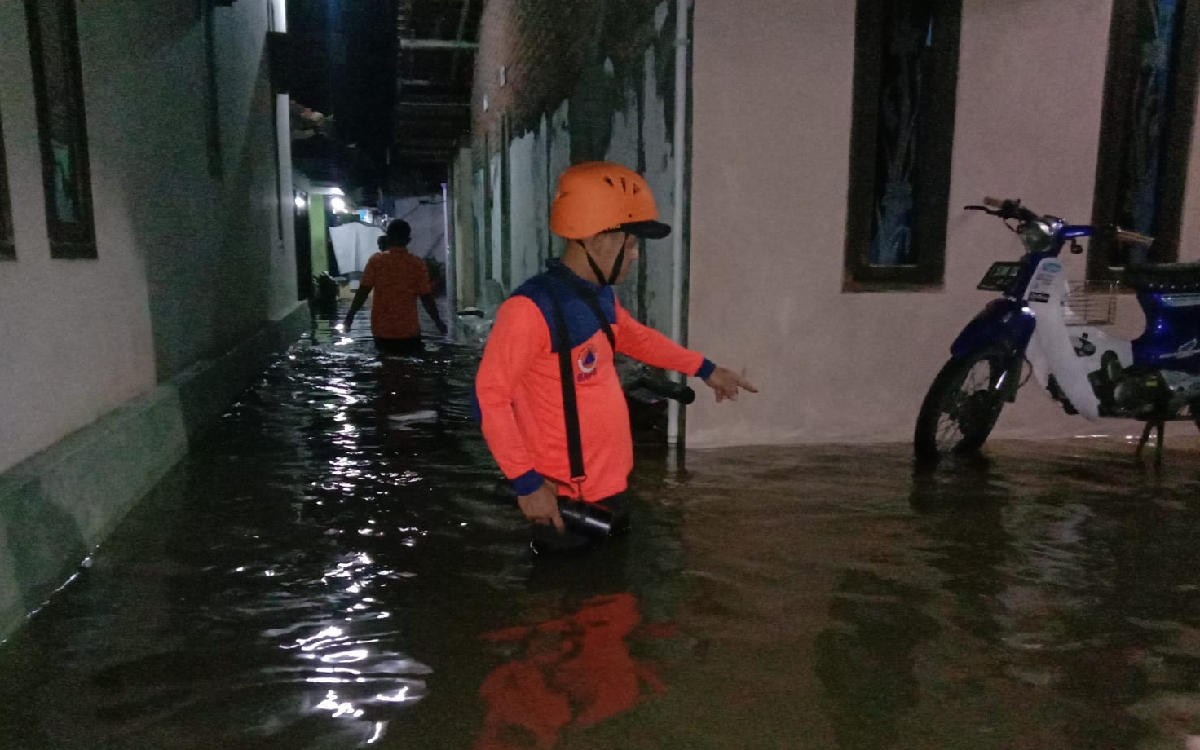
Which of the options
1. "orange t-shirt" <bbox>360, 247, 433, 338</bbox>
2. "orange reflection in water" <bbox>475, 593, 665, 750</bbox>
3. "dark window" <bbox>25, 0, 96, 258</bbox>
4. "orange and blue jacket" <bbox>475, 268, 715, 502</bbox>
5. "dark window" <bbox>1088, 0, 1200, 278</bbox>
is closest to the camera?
"orange reflection in water" <bbox>475, 593, 665, 750</bbox>

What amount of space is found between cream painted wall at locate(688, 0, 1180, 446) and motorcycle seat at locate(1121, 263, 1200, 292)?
0.74 m

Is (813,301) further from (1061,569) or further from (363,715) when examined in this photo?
(363,715)

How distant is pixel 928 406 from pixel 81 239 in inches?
200

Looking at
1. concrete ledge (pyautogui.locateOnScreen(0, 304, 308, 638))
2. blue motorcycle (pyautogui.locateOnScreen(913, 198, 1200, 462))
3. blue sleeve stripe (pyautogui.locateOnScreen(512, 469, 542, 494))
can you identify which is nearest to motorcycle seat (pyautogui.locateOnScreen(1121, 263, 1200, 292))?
blue motorcycle (pyautogui.locateOnScreen(913, 198, 1200, 462))

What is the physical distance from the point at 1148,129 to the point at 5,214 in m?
7.14

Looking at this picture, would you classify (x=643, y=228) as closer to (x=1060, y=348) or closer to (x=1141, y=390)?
(x=1060, y=348)

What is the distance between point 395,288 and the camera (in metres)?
9.40

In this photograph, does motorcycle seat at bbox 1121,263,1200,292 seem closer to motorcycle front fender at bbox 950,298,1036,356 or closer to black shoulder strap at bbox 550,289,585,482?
motorcycle front fender at bbox 950,298,1036,356

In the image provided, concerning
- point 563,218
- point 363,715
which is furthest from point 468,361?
point 363,715

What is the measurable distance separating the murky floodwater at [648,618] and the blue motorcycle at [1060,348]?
0.43m

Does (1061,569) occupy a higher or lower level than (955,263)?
lower

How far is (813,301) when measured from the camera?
5.76 metres

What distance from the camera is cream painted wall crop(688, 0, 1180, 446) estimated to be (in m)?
5.46

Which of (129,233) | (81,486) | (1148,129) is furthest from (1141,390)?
(129,233)
